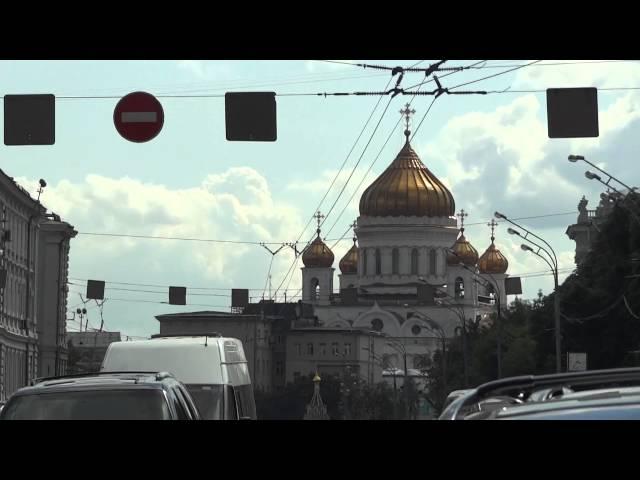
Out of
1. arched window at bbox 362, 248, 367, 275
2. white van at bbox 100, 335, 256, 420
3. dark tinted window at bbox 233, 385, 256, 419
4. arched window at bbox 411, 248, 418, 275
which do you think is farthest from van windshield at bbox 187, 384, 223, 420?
arched window at bbox 362, 248, 367, 275

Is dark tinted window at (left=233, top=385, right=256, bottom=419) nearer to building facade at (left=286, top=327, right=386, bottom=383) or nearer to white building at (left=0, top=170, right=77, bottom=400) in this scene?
white building at (left=0, top=170, right=77, bottom=400)

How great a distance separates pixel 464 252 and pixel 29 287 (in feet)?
246

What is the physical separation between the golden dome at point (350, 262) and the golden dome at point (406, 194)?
11.3m

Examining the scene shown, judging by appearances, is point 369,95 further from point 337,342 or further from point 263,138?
point 337,342

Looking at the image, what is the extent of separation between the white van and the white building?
41956 mm

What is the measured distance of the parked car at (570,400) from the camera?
4.66 m

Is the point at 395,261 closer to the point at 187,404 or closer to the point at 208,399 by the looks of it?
the point at 208,399

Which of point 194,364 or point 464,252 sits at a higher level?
point 464,252

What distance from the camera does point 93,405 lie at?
10.0 m

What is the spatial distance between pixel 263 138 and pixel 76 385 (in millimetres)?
14000

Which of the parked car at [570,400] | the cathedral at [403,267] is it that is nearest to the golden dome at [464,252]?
the cathedral at [403,267]

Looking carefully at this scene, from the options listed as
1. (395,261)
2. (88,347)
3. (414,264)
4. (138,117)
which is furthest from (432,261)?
(138,117)

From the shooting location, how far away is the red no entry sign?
22188 mm

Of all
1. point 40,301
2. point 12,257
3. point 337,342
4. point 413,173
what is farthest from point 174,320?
point 12,257
